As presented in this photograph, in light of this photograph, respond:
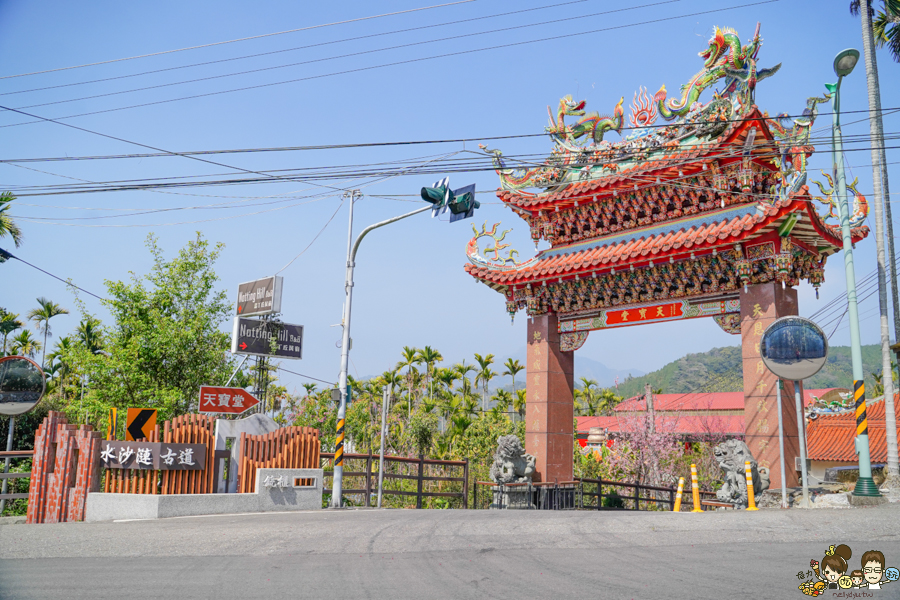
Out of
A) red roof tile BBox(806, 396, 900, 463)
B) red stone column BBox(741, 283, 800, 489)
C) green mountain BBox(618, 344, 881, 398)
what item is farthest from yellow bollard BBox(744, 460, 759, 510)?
green mountain BBox(618, 344, 881, 398)

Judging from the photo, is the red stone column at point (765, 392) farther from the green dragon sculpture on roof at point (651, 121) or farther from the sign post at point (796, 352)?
the green dragon sculpture on roof at point (651, 121)

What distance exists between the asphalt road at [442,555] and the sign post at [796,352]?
6.76 ft

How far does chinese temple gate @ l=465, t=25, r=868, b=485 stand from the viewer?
15.1 metres

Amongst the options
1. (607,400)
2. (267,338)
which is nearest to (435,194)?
(267,338)

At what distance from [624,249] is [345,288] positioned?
285 inches

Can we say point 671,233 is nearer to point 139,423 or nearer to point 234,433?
point 234,433

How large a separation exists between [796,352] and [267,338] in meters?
18.5

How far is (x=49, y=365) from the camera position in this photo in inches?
1959

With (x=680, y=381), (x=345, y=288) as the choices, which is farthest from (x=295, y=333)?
(x=680, y=381)

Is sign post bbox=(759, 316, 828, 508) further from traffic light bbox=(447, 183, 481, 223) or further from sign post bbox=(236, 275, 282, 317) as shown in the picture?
sign post bbox=(236, 275, 282, 317)

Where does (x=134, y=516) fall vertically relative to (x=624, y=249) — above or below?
below

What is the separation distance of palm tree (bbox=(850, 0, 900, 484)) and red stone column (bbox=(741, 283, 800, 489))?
219cm

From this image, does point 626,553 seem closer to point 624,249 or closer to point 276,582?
point 276,582

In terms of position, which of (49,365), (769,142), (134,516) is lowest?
(134,516)
